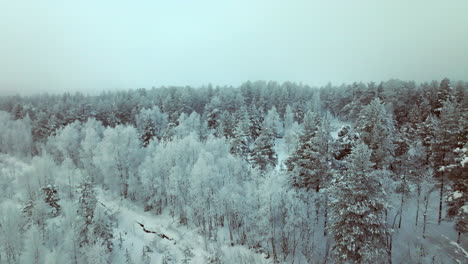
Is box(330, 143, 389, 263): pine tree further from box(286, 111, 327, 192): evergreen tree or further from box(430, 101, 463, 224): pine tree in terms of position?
box(430, 101, 463, 224): pine tree

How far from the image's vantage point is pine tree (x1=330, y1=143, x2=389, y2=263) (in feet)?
76.9

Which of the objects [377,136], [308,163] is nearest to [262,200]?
[308,163]

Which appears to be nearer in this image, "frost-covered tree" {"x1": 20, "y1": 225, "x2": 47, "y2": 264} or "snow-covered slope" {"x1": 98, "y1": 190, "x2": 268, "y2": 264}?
"frost-covered tree" {"x1": 20, "y1": 225, "x2": 47, "y2": 264}

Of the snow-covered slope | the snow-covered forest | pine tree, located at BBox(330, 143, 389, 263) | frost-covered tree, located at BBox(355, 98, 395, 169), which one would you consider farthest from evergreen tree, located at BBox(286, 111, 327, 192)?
the snow-covered slope

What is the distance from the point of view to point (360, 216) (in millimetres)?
24141

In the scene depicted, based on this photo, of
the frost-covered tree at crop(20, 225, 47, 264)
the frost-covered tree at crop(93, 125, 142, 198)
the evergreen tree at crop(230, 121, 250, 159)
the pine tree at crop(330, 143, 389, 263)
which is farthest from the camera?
the frost-covered tree at crop(93, 125, 142, 198)

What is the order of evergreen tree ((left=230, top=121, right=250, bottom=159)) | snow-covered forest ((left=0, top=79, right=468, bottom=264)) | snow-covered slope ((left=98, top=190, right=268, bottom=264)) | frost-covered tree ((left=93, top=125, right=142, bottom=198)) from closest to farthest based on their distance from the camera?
snow-covered forest ((left=0, top=79, right=468, bottom=264)) → snow-covered slope ((left=98, top=190, right=268, bottom=264)) → evergreen tree ((left=230, top=121, right=250, bottom=159)) → frost-covered tree ((left=93, top=125, right=142, bottom=198))

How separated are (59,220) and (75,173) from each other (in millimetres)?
19340

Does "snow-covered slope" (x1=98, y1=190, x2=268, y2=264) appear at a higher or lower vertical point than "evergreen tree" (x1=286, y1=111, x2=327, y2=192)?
lower

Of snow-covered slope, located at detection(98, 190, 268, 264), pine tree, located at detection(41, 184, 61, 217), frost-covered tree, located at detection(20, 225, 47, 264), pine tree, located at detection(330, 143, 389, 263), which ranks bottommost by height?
snow-covered slope, located at detection(98, 190, 268, 264)

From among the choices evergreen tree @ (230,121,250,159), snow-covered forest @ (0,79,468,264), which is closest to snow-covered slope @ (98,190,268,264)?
snow-covered forest @ (0,79,468,264)

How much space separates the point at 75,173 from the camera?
54.4m

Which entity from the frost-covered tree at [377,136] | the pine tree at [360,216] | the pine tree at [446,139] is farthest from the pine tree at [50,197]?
the pine tree at [446,139]

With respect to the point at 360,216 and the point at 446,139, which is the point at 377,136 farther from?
the point at 360,216
